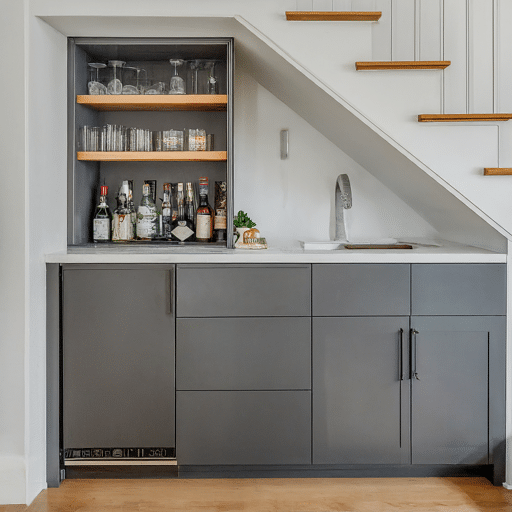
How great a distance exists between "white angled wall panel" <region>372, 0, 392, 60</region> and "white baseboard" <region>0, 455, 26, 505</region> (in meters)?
2.15

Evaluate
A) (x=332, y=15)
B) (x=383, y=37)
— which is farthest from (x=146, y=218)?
(x=383, y=37)

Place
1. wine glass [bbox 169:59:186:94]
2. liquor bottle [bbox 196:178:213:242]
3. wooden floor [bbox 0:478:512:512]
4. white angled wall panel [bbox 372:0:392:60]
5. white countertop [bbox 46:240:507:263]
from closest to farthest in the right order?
1. wooden floor [bbox 0:478:512:512]
2. white countertop [bbox 46:240:507:263]
3. white angled wall panel [bbox 372:0:392:60]
4. wine glass [bbox 169:59:186:94]
5. liquor bottle [bbox 196:178:213:242]

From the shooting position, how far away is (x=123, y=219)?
8.19ft

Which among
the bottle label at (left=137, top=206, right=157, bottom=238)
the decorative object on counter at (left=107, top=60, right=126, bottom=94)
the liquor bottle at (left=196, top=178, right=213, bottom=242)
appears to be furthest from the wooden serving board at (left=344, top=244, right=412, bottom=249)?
the decorative object on counter at (left=107, top=60, right=126, bottom=94)

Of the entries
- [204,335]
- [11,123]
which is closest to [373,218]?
[204,335]

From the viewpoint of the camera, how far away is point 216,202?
2.57m

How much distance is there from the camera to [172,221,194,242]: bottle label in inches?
98.2

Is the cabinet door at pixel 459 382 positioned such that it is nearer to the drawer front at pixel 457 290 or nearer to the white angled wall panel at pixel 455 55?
the drawer front at pixel 457 290

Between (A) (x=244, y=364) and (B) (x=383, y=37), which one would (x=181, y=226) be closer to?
(A) (x=244, y=364)

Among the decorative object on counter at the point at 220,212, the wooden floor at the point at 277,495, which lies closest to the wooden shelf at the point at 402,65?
the decorative object on counter at the point at 220,212

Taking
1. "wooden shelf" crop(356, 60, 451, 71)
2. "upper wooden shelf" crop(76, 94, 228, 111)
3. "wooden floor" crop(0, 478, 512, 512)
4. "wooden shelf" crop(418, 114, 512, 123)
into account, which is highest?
"wooden shelf" crop(356, 60, 451, 71)

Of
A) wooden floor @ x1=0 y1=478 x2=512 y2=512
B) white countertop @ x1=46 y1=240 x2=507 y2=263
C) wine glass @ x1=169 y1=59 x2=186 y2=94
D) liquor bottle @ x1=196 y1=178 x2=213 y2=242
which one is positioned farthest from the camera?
liquor bottle @ x1=196 y1=178 x2=213 y2=242

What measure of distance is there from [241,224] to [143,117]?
0.71m

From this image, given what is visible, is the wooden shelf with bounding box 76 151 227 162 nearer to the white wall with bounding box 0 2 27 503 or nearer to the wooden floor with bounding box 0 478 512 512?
the white wall with bounding box 0 2 27 503
